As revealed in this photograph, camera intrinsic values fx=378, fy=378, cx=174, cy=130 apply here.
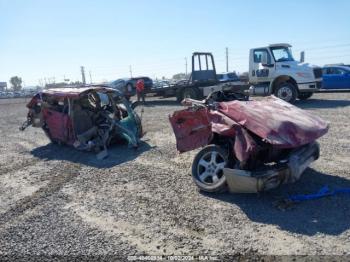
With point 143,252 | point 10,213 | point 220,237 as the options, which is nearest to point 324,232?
point 220,237

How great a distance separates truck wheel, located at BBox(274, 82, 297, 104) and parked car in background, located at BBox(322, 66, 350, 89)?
21.9 ft

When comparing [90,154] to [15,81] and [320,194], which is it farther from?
[15,81]

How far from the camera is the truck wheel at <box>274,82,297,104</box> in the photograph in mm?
16188

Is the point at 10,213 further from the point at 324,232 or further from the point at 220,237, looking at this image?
the point at 324,232

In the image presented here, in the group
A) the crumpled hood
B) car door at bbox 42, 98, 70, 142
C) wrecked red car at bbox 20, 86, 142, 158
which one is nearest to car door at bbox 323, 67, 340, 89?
wrecked red car at bbox 20, 86, 142, 158

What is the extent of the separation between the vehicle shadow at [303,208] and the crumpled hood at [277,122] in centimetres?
87

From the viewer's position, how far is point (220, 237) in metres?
4.36

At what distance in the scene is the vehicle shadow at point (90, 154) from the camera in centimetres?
836

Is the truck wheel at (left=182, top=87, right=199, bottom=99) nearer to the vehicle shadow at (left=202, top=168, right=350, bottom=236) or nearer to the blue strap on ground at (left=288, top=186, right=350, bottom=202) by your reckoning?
the vehicle shadow at (left=202, top=168, right=350, bottom=236)

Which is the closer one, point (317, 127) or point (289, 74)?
point (317, 127)

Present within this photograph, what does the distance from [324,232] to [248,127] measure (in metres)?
1.64

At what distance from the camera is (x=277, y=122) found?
17.1 ft

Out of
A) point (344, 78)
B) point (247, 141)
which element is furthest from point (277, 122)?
point (344, 78)

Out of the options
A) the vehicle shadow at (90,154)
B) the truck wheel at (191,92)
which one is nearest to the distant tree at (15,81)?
the truck wheel at (191,92)
